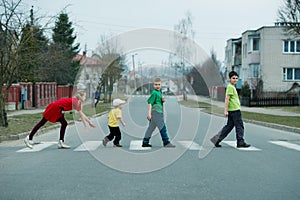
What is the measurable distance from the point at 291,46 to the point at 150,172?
4816 centimetres

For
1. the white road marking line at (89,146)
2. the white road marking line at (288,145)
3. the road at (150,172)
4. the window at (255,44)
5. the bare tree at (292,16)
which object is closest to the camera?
the road at (150,172)

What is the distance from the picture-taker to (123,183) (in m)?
7.39

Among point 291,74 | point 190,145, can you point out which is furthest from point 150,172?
point 291,74

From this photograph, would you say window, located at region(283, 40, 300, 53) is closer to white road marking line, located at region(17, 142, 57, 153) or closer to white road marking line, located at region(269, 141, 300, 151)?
white road marking line, located at region(269, 141, 300, 151)

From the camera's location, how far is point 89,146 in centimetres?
1255

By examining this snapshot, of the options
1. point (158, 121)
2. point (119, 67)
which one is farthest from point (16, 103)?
point (158, 121)

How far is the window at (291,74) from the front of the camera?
5316 cm

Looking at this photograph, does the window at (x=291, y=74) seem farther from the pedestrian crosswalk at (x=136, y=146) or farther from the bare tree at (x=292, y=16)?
the pedestrian crosswalk at (x=136, y=146)

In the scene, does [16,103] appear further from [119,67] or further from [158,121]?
[158,121]

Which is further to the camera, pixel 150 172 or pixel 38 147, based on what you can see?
pixel 38 147

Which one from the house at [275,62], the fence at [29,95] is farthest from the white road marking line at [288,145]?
the house at [275,62]

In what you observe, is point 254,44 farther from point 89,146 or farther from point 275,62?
point 89,146

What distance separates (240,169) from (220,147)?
3559 millimetres

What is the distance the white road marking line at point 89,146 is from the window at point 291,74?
142 ft
